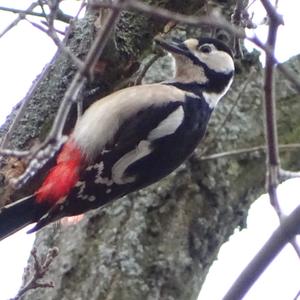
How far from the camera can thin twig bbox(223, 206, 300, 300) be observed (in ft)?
4.80

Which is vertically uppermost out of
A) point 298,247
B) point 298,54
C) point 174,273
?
point 298,54

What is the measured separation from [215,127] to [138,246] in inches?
22.7

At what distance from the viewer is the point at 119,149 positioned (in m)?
2.82

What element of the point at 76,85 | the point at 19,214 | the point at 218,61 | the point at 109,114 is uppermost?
the point at 218,61

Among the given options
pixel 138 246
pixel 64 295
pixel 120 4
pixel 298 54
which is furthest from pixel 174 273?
pixel 120 4

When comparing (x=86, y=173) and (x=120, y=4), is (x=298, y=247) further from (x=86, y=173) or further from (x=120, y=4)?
(x=86, y=173)

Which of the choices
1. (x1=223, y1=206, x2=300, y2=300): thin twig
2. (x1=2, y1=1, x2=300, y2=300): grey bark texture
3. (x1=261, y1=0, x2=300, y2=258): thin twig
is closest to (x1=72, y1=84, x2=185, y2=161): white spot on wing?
(x1=2, y1=1, x2=300, y2=300): grey bark texture

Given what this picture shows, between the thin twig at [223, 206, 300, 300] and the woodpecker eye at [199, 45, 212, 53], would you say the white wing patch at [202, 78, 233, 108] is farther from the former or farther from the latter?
the thin twig at [223, 206, 300, 300]

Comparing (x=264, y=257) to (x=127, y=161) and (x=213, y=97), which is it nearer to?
(x=127, y=161)

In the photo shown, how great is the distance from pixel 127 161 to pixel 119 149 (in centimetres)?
7

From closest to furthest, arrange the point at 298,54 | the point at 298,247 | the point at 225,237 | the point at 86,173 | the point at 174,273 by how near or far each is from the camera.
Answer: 1. the point at 298,247
2. the point at 86,173
3. the point at 174,273
4. the point at 225,237
5. the point at 298,54

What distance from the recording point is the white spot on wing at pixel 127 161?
2.85m

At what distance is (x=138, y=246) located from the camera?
293cm

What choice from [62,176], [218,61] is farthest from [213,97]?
[62,176]
